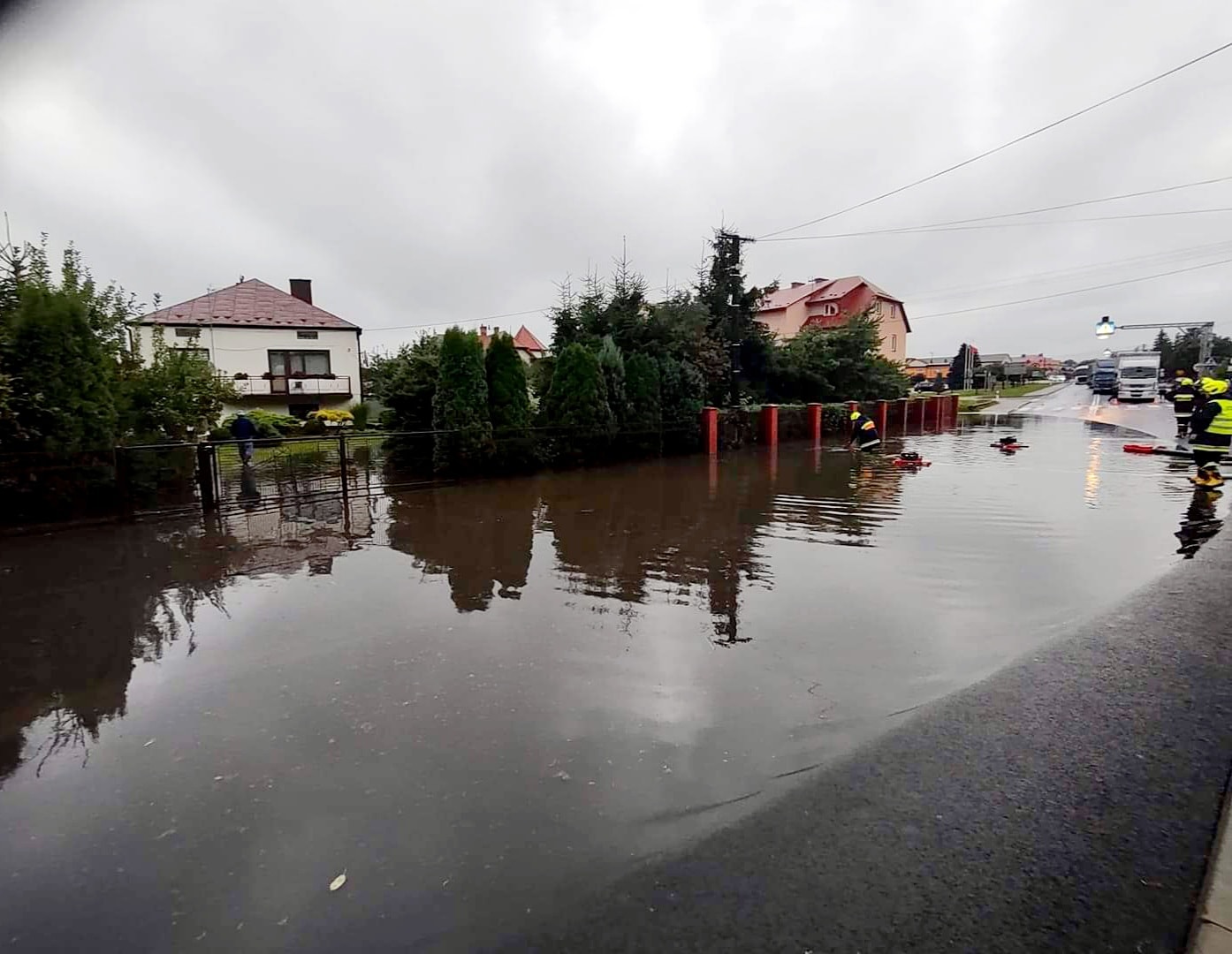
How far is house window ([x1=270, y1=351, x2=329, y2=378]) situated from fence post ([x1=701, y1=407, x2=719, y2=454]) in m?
22.5

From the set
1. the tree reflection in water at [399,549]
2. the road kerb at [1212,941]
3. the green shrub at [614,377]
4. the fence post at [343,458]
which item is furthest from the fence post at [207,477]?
the road kerb at [1212,941]

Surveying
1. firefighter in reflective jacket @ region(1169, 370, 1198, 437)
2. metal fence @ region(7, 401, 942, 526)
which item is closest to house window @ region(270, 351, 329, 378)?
metal fence @ region(7, 401, 942, 526)

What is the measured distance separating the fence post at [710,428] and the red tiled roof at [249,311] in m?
22.8

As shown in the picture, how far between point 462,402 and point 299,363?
77.3 feet

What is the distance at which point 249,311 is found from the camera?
3097 centimetres

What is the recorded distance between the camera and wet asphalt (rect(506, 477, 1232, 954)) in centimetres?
204

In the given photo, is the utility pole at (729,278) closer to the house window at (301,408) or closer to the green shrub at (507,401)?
the green shrub at (507,401)

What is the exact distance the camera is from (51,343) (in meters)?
8.08

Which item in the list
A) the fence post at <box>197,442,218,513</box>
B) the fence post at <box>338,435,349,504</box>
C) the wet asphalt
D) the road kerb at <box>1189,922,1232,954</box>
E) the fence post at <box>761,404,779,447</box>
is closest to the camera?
the road kerb at <box>1189,922,1232,954</box>

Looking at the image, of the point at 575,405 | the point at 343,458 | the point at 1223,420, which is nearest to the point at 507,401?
the point at 575,405

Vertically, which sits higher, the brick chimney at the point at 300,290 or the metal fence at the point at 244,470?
the brick chimney at the point at 300,290

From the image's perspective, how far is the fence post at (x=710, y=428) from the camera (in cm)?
1684

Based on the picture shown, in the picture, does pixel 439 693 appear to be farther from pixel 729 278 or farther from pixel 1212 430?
pixel 729 278

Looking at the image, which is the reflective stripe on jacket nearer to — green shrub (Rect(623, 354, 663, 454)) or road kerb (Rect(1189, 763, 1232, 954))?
green shrub (Rect(623, 354, 663, 454))
